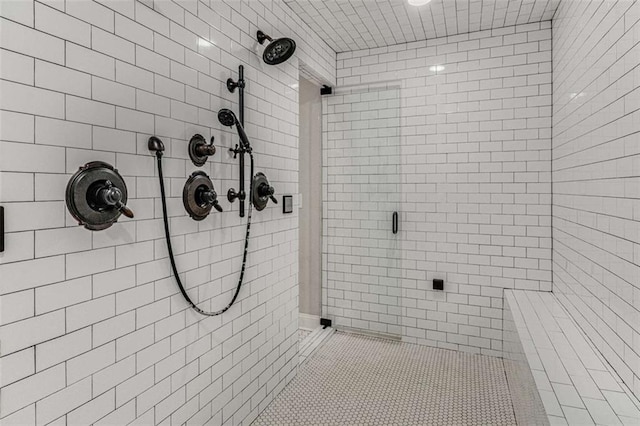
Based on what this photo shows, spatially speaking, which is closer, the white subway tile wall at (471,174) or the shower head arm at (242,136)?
the shower head arm at (242,136)

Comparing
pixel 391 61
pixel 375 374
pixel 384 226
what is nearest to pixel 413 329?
pixel 375 374

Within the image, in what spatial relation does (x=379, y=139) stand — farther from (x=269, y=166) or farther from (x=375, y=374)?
(x=375, y=374)

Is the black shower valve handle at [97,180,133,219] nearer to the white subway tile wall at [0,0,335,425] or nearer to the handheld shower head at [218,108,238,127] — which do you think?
the white subway tile wall at [0,0,335,425]

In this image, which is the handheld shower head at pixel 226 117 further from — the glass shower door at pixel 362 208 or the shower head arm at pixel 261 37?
the glass shower door at pixel 362 208

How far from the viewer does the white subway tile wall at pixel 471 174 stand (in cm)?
290

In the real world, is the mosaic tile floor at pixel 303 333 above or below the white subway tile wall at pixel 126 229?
below

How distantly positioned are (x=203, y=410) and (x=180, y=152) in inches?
47.9

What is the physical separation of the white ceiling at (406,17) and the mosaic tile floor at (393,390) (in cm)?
260

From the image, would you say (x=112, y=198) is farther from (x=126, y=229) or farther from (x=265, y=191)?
(x=265, y=191)

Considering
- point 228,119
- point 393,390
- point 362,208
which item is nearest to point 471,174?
point 362,208

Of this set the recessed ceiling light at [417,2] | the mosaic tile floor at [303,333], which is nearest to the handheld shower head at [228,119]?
the recessed ceiling light at [417,2]

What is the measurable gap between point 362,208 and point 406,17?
5.19 feet

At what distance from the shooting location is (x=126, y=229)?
4.53 feet

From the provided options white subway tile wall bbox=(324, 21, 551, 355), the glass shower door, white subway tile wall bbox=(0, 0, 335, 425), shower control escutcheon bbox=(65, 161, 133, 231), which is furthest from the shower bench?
shower control escutcheon bbox=(65, 161, 133, 231)
